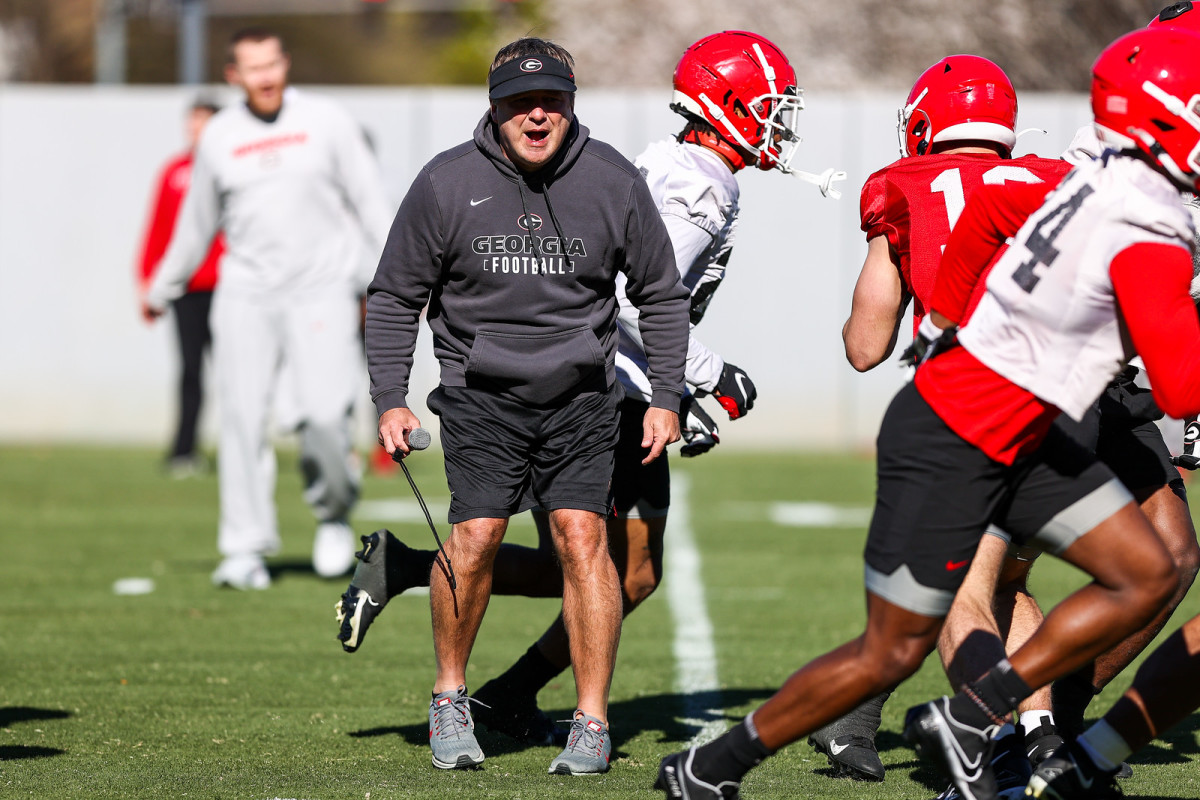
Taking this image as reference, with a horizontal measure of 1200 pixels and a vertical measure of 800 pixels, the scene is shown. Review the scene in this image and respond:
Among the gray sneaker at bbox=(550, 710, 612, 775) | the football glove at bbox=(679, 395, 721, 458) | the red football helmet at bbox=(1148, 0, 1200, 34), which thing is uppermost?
the red football helmet at bbox=(1148, 0, 1200, 34)

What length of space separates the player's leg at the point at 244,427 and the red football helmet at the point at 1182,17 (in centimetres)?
481

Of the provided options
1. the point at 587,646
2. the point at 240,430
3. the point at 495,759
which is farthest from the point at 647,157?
the point at 240,430

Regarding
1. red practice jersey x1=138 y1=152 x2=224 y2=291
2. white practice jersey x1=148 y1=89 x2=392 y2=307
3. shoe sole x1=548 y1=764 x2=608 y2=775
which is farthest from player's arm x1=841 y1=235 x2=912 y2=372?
red practice jersey x1=138 y1=152 x2=224 y2=291

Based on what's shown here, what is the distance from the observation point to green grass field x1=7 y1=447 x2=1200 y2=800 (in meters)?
4.86

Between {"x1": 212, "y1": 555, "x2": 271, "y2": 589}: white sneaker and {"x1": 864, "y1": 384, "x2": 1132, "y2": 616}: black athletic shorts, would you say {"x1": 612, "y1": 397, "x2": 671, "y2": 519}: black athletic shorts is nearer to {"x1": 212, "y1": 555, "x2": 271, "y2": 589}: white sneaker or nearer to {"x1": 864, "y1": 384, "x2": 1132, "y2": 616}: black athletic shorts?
{"x1": 864, "y1": 384, "x2": 1132, "y2": 616}: black athletic shorts

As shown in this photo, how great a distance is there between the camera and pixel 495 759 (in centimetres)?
522

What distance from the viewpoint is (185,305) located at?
13.5m

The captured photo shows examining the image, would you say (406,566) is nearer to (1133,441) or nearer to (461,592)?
(461,592)

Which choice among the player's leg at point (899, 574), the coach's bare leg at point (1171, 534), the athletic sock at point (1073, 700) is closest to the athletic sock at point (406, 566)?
the player's leg at point (899, 574)

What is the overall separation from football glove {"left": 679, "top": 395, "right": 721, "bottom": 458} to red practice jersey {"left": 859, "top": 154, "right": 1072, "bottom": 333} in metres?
0.87

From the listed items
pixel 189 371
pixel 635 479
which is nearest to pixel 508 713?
pixel 635 479

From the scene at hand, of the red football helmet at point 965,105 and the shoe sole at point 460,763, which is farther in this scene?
the shoe sole at point 460,763

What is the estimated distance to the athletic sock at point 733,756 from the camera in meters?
4.07

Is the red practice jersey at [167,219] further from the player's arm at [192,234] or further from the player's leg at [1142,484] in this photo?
the player's leg at [1142,484]
